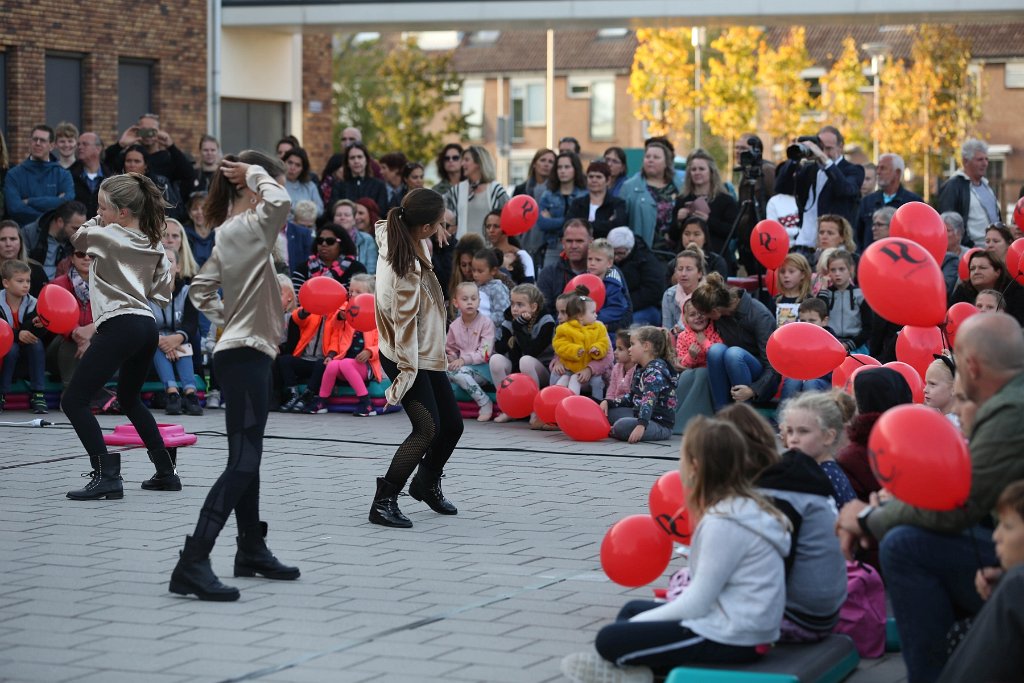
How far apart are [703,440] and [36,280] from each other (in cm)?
1009

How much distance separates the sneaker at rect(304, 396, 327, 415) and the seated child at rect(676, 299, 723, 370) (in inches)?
137

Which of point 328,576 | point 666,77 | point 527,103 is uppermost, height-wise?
point 527,103

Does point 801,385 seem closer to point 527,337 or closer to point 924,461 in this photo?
point 527,337

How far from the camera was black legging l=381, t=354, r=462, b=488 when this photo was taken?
27.2ft

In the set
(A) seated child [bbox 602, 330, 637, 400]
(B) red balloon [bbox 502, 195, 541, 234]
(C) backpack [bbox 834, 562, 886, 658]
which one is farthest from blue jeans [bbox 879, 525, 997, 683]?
(B) red balloon [bbox 502, 195, 541, 234]

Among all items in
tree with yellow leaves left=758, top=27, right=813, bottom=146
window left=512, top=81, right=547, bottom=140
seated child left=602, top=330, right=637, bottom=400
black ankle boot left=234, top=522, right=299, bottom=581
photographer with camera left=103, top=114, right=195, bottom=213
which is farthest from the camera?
window left=512, top=81, right=547, bottom=140

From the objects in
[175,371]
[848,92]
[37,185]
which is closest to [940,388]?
[175,371]

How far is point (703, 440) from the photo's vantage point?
5332 millimetres

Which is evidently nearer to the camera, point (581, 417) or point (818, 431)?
point (818, 431)

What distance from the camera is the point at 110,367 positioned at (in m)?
8.77

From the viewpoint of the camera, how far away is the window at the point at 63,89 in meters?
22.1

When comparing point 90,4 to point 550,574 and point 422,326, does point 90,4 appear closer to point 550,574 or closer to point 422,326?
point 422,326

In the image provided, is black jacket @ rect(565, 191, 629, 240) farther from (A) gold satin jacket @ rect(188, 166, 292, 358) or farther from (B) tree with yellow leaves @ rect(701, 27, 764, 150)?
(B) tree with yellow leaves @ rect(701, 27, 764, 150)

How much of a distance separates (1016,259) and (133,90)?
1619 cm
